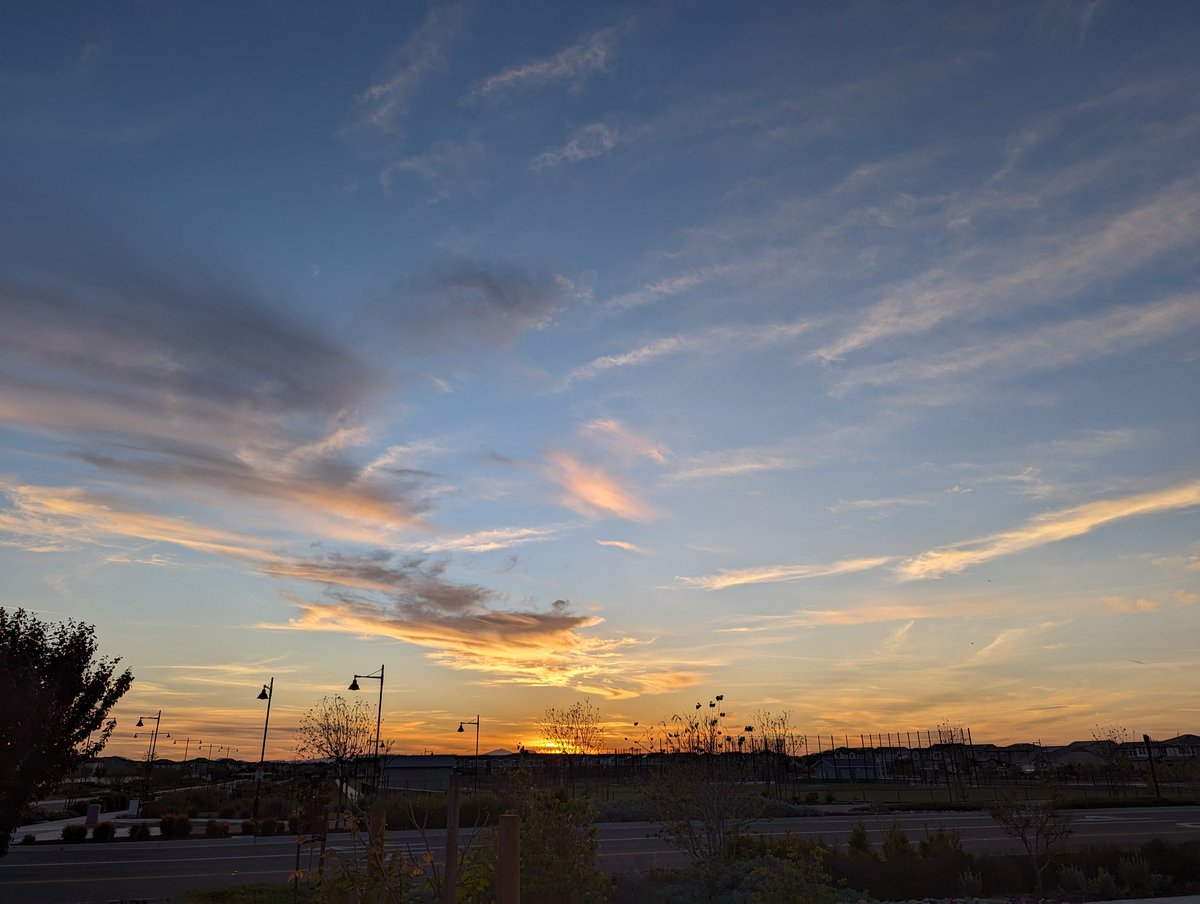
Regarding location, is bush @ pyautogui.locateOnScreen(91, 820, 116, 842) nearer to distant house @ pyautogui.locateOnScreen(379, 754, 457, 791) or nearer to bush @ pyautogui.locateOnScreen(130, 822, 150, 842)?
bush @ pyautogui.locateOnScreen(130, 822, 150, 842)

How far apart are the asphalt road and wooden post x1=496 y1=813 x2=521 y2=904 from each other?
980 centimetres

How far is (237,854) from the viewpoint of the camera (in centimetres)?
2609

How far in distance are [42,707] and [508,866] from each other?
1798cm

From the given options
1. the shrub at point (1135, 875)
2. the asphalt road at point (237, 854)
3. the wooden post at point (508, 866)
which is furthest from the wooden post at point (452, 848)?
the shrub at point (1135, 875)

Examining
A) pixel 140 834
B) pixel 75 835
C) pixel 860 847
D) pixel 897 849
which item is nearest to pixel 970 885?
pixel 897 849

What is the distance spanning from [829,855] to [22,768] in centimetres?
1859

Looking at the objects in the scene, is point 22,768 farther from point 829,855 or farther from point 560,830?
point 829,855

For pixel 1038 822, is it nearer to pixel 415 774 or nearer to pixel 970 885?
pixel 970 885

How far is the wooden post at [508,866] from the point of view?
19.0ft

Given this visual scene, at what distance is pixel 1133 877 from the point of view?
55.7ft

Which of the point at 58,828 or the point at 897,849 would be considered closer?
the point at 897,849

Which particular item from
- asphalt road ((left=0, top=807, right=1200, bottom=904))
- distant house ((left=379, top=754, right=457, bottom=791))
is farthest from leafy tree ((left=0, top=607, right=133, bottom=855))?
distant house ((left=379, top=754, right=457, bottom=791))

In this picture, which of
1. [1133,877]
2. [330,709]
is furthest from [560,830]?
[330,709]

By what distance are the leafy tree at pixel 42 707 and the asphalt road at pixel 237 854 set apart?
226 centimetres
